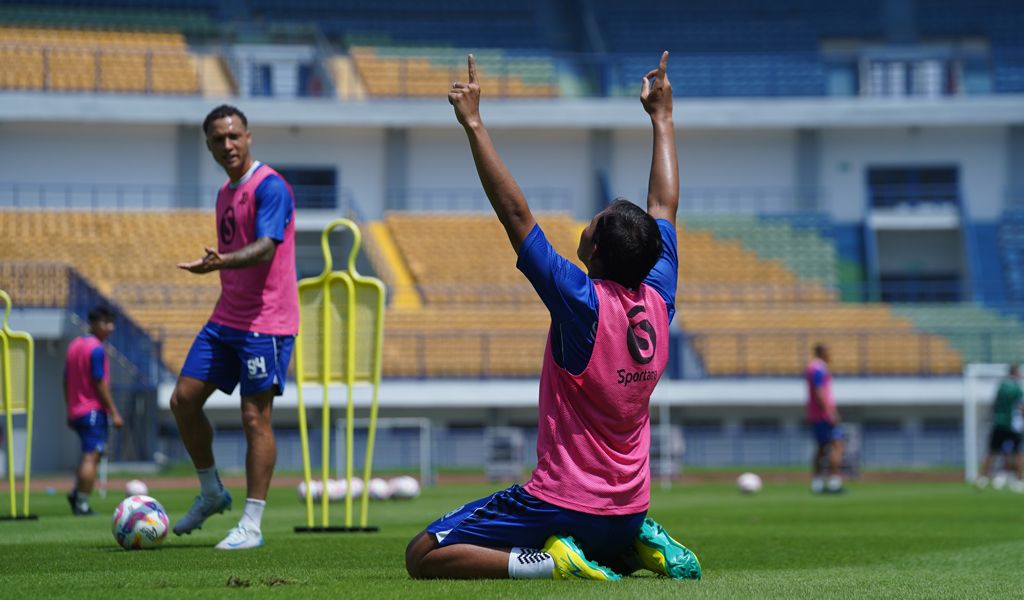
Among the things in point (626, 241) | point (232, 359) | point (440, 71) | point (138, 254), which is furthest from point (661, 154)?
point (440, 71)

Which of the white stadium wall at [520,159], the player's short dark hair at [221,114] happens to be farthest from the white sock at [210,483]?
the white stadium wall at [520,159]

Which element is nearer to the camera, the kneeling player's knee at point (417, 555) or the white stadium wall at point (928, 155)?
the kneeling player's knee at point (417, 555)

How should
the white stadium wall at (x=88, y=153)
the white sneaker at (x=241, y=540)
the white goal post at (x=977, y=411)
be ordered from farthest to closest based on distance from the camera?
the white stadium wall at (x=88, y=153) → the white goal post at (x=977, y=411) → the white sneaker at (x=241, y=540)

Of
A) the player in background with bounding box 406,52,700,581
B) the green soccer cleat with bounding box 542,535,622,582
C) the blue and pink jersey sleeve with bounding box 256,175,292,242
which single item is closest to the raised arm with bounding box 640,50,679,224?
the player in background with bounding box 406,52,700,581

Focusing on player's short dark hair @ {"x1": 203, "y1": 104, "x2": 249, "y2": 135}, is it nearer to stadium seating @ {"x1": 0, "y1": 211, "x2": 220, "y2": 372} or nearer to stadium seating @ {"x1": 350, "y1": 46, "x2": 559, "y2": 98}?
stadium seating @ {"x1": 0, "y1": 211, "x2": 220, "y2": 372}

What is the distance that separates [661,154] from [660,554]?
1.59 meters

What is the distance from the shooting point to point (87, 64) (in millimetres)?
37031

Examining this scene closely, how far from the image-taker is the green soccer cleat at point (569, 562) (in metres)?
5.49

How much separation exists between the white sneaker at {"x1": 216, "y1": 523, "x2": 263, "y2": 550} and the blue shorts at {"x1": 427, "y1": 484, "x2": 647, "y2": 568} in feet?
7.74

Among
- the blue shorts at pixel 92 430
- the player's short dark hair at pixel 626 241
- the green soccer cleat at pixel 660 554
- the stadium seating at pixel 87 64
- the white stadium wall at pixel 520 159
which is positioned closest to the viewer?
the player's short dark hair at pixel 626 241

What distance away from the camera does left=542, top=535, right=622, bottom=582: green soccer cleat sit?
549 centimetres

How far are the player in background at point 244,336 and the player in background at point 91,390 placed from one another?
529cm

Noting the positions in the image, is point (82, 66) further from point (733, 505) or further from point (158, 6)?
point (733, 505)

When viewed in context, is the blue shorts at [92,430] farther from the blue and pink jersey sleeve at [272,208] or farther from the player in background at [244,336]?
the blue and pink jersey sleeve at [272,208]
